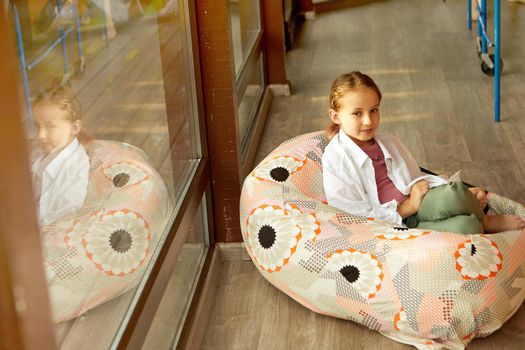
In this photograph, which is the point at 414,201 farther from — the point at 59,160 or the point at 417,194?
the point at 59,160

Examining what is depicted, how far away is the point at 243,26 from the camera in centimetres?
425

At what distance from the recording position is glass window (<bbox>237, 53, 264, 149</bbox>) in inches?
156

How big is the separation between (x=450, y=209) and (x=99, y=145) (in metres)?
1.31

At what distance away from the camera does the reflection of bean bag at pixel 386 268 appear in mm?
2494

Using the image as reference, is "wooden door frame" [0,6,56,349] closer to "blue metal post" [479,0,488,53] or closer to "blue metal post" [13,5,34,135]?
"blue metal post" [13,5,34,135]

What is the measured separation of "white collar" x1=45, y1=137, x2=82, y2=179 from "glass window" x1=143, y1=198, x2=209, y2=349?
Result: 2.18ft

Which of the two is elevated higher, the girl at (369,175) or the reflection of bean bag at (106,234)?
the reflection of bean bag at (106,234)

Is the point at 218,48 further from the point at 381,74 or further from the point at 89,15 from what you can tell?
the point at 381,74

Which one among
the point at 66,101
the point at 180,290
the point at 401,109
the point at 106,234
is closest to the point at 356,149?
the point at 180,290

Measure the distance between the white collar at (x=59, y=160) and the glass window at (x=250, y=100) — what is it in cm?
193

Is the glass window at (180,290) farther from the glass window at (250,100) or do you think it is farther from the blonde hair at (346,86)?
the glass window at (250,100)

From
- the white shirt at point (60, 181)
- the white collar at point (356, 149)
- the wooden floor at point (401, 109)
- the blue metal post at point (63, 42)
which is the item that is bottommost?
the wooden floor at point (401, 109)

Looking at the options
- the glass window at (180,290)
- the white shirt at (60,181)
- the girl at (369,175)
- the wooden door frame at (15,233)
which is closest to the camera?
the wooden door frame at (15,233)

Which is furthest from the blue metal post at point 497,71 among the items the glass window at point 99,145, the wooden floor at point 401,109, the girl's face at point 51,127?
the girl's face at point 51,127
